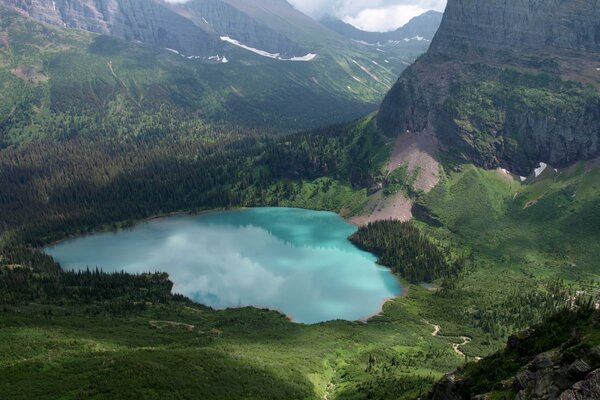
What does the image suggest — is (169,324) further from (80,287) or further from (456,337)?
(456,337)

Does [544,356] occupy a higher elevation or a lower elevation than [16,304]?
higher

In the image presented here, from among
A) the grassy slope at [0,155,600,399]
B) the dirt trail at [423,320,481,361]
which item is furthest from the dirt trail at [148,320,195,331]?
the dirt trail at [423,320,481,361]

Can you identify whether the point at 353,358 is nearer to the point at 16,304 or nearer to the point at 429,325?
the point at 429,325

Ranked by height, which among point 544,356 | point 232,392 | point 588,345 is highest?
point 588,345

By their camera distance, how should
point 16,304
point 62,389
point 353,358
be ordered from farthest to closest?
1. point 16,304
2. point 353,358
3. point 62,389

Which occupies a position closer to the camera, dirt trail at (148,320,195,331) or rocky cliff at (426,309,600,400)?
rocky cliff at (426,309,600,400)

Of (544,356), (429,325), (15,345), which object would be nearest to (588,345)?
(544,356)

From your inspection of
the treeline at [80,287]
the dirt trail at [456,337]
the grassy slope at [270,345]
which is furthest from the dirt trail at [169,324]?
the dirt trail at [456,337]

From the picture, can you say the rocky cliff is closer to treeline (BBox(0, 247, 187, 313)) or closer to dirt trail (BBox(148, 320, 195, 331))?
dirt trail (BBox(148, 320, 195, 331))

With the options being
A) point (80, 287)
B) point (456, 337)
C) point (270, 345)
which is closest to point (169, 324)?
point (270, 345)
